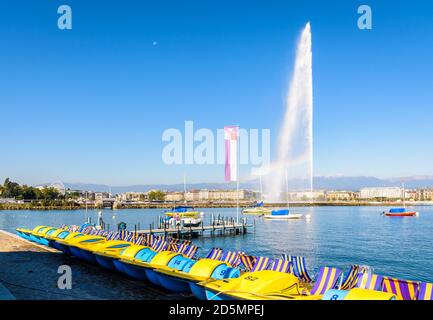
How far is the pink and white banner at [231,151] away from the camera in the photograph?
168ft

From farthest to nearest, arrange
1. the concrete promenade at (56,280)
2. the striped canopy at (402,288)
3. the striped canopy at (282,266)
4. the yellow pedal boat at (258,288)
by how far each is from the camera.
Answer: the striped canopy at (282,266) < the concrete promenade at (56,280) < the striped canopy at (402,288) < the yellow pedal boat at (258,288)

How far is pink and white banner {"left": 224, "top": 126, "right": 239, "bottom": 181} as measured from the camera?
5131 cm

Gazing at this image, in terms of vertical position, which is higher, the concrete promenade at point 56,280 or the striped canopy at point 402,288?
the striped canopy at point 402,288

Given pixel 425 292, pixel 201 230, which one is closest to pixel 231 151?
pixel 201 230

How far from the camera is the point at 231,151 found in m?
52.8

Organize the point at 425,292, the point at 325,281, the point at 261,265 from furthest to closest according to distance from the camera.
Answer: the point at 261,265, the point at 325,281, the point at 425,292

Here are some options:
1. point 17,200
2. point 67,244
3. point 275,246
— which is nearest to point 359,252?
point 275,246

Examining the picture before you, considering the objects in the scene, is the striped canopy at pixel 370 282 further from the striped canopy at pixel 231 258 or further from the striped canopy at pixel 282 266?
the striped canopy at pixel 231 258

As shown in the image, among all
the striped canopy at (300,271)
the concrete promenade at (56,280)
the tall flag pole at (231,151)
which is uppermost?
the tall flag pole at (231,151)

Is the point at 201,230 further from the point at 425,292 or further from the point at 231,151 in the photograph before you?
the point at 425,292

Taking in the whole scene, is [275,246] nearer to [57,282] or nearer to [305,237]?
[305,237]

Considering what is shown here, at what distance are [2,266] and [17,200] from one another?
196m

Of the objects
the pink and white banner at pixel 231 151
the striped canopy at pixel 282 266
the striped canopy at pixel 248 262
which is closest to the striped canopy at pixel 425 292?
the striped canopy at pixel 282 266

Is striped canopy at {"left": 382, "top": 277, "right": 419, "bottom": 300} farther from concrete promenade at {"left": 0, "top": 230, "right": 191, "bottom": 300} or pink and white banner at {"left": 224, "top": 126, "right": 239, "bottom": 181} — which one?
pink and white banner at {"left": 224, "top": 126, "right": 239, "bottom": 181}
